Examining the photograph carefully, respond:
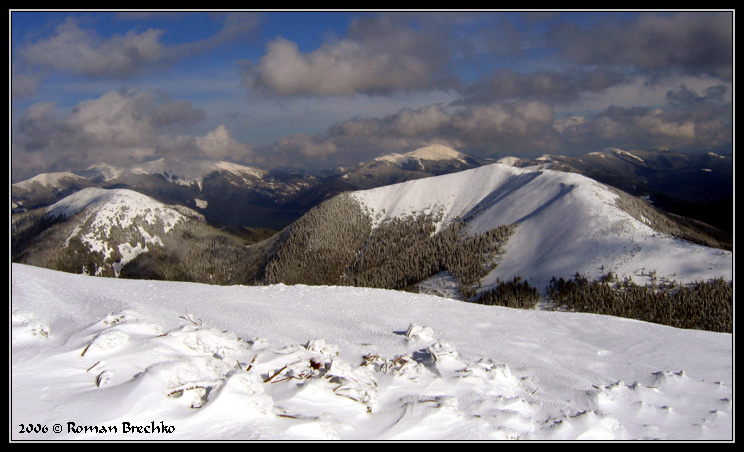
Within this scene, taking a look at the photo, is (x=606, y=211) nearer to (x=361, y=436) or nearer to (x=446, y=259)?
(x=446, y=259)

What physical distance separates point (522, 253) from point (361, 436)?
119 meters

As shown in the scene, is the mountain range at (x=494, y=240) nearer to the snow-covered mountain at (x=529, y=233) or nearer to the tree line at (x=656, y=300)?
the snow-covered mountain at (x=529, y=233)

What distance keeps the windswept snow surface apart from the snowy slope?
3416 inches

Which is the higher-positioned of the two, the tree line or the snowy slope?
the snowy slope

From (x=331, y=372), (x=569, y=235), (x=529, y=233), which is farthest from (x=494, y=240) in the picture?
(x=331, y=372)

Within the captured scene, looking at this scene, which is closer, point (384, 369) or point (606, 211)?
point (384, 369)

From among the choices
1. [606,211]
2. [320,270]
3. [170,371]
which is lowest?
[320,270]

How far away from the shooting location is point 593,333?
1323cm

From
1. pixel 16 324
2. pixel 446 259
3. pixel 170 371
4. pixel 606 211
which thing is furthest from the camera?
pixel 446 259

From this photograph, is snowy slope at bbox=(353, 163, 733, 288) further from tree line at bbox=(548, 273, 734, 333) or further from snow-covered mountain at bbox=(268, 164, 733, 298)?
tree line at bbox=(548, 273, 734, 333)

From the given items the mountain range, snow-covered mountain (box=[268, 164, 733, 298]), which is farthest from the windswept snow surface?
the mountain range

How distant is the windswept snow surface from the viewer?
243 inches

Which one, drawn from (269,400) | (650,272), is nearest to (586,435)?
(269,400)

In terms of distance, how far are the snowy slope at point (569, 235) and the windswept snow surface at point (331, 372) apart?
86755 mm
